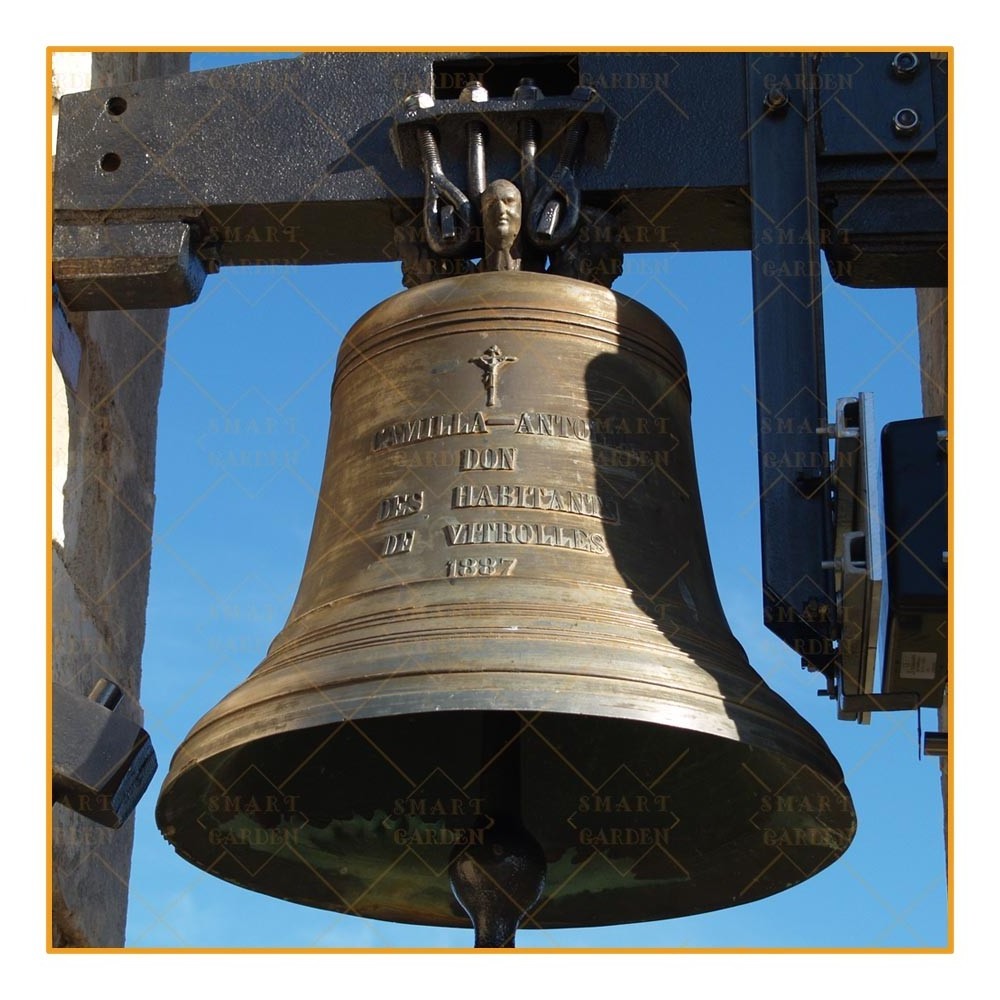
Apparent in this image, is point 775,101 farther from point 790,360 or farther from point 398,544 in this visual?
point 398,544

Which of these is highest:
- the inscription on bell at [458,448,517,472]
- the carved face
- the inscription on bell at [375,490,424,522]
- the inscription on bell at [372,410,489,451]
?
the carved face

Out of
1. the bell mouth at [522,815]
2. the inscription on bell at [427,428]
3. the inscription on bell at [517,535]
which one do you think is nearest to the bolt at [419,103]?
the inscription on bell at [427,428]

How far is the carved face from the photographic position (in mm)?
5742

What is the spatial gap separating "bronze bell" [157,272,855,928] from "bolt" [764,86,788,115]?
0.77m

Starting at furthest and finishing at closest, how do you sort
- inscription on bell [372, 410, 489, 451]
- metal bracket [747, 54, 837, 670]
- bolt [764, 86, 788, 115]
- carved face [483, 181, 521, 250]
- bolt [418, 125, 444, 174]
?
bolt [764, 86, 788, 115] → bolt [418, 125, 444, 174] → carved face [483, 181, 521, 250] → metal bracket [747, 54, 837, 670] → inscription on bell [372, 410, 489, 451]

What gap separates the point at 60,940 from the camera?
6328 millimetres

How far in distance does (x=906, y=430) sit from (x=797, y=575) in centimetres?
43

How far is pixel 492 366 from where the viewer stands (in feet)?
17.7

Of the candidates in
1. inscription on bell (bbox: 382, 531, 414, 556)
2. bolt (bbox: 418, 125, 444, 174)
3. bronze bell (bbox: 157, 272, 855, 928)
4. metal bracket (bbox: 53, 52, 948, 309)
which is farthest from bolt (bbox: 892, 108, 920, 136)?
inscription on bell (bbox: 382, 531, 414, 556)

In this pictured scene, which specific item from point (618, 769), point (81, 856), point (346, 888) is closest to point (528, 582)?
point (618, 769)

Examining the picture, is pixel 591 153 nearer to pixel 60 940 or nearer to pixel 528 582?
pixel 528 582

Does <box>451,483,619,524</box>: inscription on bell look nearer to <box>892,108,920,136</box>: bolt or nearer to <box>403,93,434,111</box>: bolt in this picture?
<box>403,93,434,111</box>: bolt

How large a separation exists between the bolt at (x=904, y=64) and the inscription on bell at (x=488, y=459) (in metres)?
1.71

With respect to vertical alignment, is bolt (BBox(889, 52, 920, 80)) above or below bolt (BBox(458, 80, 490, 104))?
above
